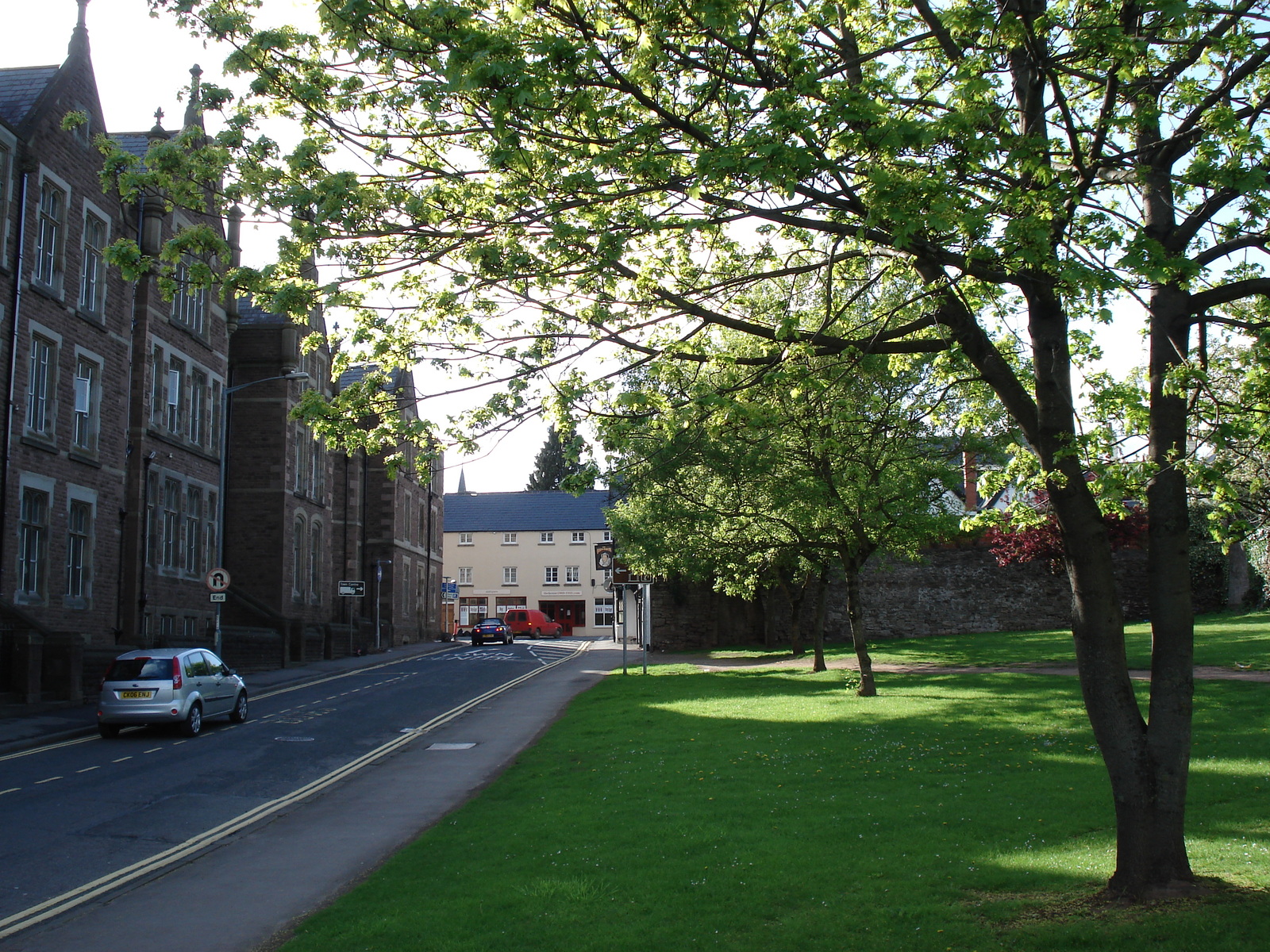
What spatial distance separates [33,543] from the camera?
86.0ft

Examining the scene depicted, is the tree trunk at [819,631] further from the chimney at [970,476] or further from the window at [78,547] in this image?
the window at [78,547]

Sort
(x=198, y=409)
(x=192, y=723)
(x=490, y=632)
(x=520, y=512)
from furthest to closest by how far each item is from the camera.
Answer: (x=520, y=512) < (x=490, y=632) < (x=198, y=409) < (x=192, y=723)

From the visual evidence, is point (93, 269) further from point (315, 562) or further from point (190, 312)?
point (315, 562)

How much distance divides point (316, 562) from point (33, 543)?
2213 cm

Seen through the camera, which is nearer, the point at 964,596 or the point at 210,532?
the point at 210,532

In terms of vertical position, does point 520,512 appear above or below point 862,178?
above

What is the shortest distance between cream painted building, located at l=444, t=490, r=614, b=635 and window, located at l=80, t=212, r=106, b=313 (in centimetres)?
5680

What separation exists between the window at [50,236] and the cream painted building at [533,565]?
58999mm

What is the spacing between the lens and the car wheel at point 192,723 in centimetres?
1886

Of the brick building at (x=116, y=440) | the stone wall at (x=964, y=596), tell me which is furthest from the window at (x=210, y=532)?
the stone wall at (x=964, y=596)

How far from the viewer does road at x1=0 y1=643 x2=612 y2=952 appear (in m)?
7.78

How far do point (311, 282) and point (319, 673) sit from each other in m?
29.7

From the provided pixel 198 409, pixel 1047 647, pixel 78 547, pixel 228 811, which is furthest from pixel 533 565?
pixel 228 811

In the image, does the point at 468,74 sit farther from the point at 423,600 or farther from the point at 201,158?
the point at 423,600
